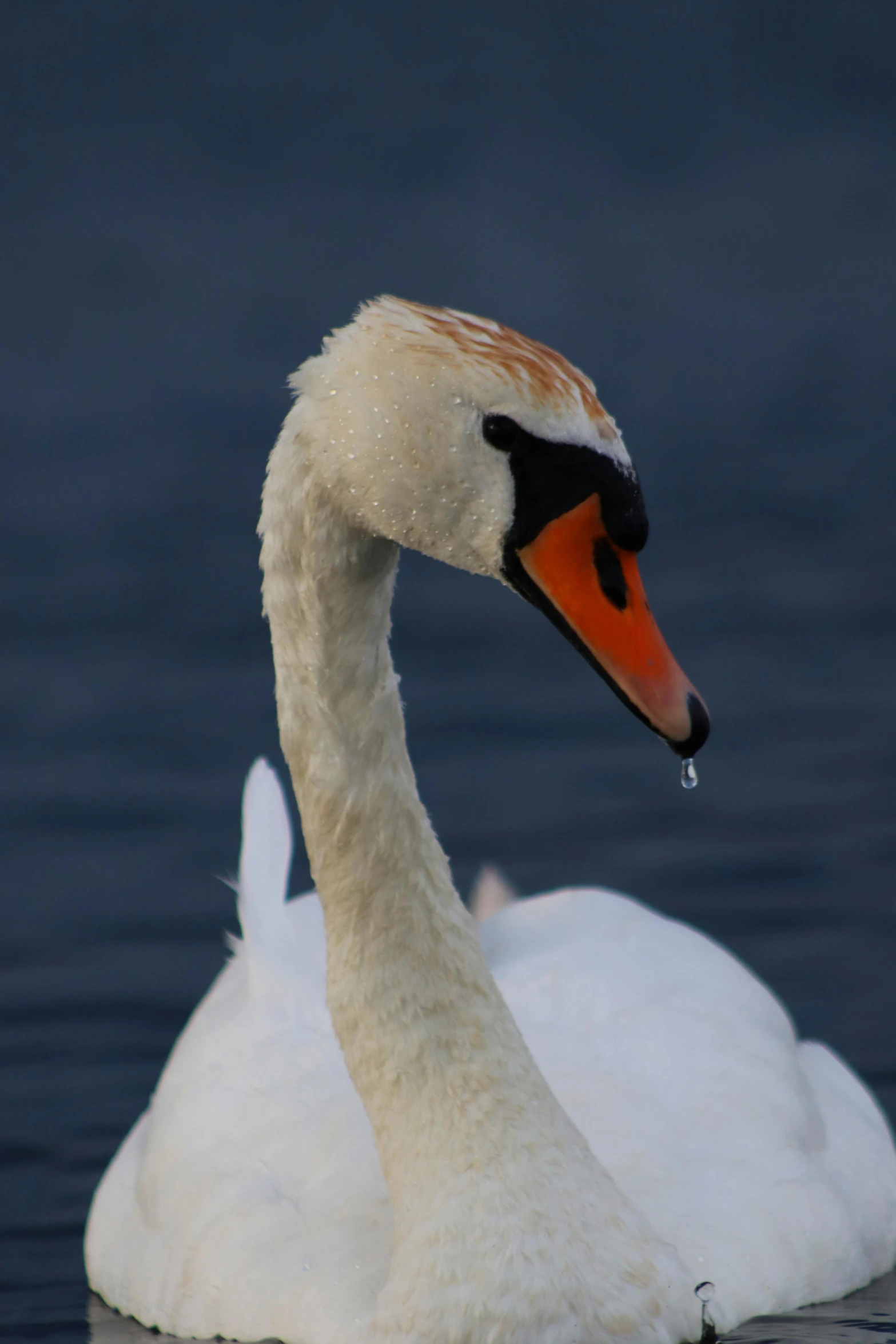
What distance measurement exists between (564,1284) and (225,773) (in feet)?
13.8

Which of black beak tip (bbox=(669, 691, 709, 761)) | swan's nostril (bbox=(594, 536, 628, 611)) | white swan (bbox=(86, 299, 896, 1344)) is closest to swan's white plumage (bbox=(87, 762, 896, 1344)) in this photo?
white swan (bbox=(86, 299, 896, 1344))

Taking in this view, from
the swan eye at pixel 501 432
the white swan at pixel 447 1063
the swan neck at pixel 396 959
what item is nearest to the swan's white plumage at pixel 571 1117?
the white swan at pixel 447 1063

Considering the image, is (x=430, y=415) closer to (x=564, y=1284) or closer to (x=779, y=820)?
(x=564, y=1284)

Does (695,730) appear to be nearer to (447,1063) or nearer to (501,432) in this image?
(501,432)

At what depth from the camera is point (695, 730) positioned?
11.7ft

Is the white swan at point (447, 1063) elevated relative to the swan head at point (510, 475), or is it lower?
lower

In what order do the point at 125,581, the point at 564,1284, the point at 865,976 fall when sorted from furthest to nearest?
the point at 125,581, the point at 865,976, the point at 564,1284

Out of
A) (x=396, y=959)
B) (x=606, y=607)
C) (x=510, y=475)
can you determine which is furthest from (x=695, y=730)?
(x=396, y=959)

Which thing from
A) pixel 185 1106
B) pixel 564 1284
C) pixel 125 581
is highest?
pixel 564 1284

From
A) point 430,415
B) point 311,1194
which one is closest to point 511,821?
point 311,1194

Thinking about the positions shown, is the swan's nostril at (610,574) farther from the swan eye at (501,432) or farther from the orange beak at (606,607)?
the swan eye at (501,432)

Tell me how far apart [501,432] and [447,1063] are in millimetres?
1280

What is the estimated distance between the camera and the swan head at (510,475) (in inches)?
143

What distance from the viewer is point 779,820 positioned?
7.62m
